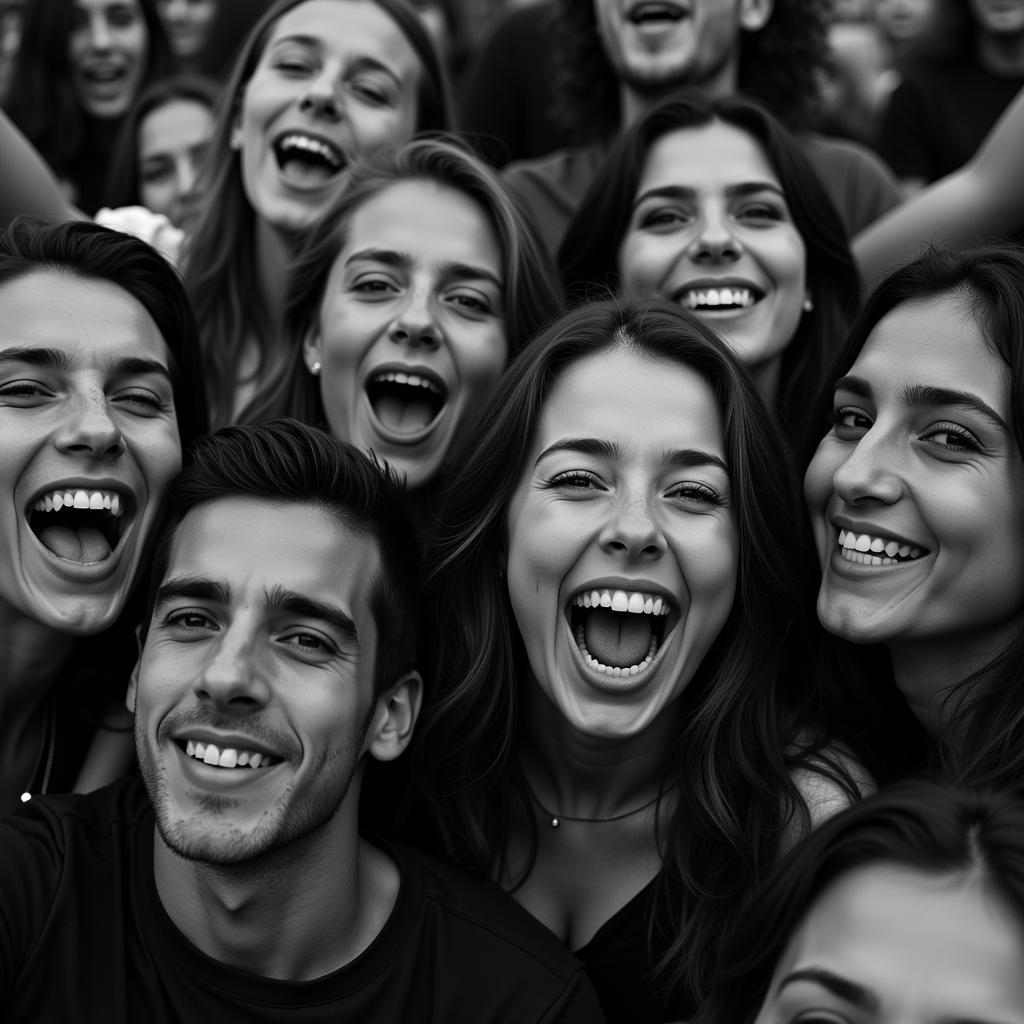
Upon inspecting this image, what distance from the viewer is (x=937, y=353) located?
397 cm

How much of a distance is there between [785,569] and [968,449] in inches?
21.7

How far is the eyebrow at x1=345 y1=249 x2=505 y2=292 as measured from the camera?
484cm

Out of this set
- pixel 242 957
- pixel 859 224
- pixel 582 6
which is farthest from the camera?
pixel 582 6

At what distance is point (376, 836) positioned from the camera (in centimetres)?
412

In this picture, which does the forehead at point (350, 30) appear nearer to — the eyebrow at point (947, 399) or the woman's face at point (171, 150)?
the woman's face at point (171, 150)

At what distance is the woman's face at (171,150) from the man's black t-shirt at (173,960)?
378 centimetres

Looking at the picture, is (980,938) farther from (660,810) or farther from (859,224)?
(859,224)

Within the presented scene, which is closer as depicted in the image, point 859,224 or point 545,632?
point 545,632

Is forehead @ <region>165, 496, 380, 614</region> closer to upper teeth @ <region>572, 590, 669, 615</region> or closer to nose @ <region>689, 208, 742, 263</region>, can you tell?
upper teeth @ <region>572, 590, 669, 615</region>

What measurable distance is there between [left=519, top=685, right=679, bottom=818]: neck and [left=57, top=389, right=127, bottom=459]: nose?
1.32 meters

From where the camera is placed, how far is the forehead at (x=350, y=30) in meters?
5.65

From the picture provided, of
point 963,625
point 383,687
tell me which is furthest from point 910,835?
point 383,687

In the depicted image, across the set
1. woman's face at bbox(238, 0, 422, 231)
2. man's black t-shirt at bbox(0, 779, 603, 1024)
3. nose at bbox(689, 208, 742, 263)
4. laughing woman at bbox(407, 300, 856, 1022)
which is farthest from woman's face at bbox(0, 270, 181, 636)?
nose at bbox(689, 208, 742, 263)

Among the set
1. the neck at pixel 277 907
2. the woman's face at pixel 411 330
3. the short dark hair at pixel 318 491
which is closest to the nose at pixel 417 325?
the woman's face at pixel 411 330
